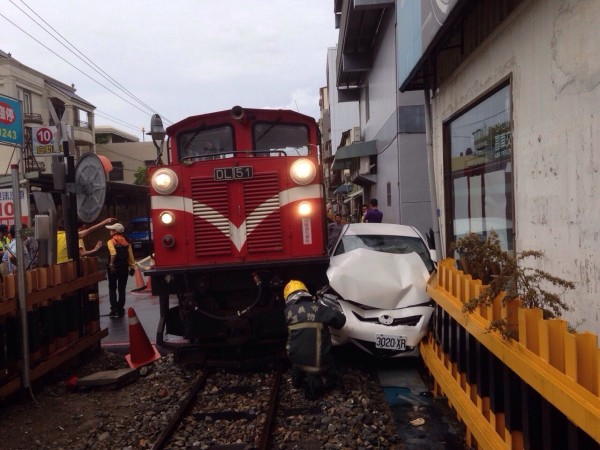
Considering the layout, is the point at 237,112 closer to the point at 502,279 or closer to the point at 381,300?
the point at 381,300

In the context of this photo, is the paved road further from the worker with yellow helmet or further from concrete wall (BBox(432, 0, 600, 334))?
concrete wall (BBox(432, 0, 600, 334))

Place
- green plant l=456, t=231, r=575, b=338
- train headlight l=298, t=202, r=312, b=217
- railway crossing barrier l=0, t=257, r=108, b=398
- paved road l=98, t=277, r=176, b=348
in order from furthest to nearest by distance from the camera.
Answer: paved road l=98, t=277, r=176, b=348 < train headlight l=298, t=202, r=312, b=217 < railway crossing barrier l=0, t=257, r=108, b=398 < green plant l=456, t=231, r=575, b=338

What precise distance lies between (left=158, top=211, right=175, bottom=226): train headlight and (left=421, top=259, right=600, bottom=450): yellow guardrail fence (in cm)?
327

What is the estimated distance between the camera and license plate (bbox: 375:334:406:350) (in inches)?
239

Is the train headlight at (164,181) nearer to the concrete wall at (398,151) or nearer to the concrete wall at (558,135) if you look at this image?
the concrete wall at (558,135)

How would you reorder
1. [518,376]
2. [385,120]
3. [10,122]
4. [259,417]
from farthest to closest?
[385,120] → [10,122] → [259,417] → [518,376]

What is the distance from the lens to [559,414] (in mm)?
2732

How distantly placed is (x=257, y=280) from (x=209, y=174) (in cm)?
140

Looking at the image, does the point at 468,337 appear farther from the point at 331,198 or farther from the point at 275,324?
the point at 331,198

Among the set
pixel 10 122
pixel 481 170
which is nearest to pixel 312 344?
pixel 10 122

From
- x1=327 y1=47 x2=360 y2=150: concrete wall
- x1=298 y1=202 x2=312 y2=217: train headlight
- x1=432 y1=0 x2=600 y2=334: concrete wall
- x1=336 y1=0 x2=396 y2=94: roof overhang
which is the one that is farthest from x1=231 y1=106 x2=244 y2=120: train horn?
x1=327 y1=47 x2=360 y2=150: concrete wall

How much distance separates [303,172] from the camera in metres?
6.66

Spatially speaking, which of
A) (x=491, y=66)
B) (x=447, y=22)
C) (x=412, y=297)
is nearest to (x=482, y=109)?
(x=491, y=66)

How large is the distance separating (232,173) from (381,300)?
7.51 ft
